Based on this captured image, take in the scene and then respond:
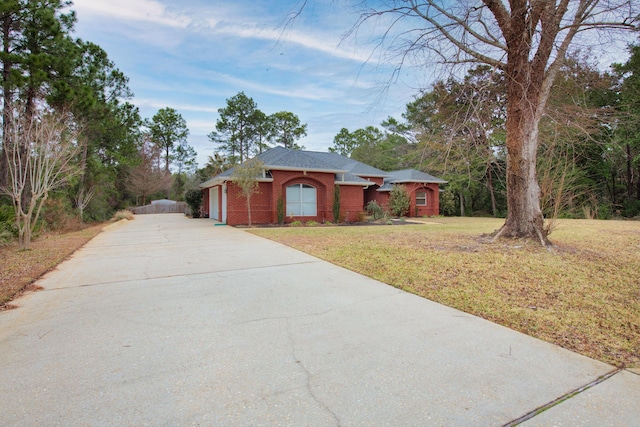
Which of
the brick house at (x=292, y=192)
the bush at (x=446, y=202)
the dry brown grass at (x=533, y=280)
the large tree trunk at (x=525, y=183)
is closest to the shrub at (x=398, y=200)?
the brick house at (x=292, y=192)

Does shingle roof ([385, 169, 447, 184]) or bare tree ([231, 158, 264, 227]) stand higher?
shingle roof ([385, 169, 447, 184])

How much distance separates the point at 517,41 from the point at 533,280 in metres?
5.32

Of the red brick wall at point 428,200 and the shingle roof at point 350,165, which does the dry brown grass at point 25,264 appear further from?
the red brick wall at point 428,200

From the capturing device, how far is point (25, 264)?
21.7ft

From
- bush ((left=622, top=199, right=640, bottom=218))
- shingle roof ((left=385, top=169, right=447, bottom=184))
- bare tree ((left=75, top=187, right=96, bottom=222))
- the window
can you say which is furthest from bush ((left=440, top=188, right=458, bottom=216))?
bare tree ((left=75, top=187, right=96, bottom=222))

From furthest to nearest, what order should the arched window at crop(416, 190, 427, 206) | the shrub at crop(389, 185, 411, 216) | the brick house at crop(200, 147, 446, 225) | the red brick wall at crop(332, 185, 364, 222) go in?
the arched window at crop(416, 190, 427, 206) < the shrub at crop(389, 185, 411, 216) < the red brick wall at crop(332, 185, 364, 222) < the brick house at crop(200, 147, 446, 225)

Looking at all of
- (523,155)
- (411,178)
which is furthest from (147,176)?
(523,155)

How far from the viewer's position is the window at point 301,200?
57.1ft

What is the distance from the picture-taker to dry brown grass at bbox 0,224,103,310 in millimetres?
4848

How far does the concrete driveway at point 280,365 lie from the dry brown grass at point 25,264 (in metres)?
0.49

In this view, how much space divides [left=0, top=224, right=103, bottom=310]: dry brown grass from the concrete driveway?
1.59ft

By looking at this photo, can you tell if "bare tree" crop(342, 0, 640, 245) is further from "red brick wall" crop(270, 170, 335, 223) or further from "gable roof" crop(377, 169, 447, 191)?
"gable roof" crop(377, 169, 447, 191)


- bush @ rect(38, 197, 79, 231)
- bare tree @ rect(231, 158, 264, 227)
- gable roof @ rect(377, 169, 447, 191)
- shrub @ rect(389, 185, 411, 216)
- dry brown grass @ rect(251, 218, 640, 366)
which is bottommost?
dry brown grass @ rect(251, 218, 640, 366)

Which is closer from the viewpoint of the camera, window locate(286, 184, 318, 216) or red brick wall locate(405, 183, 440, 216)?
window locate(286, 184, 318, 216)
